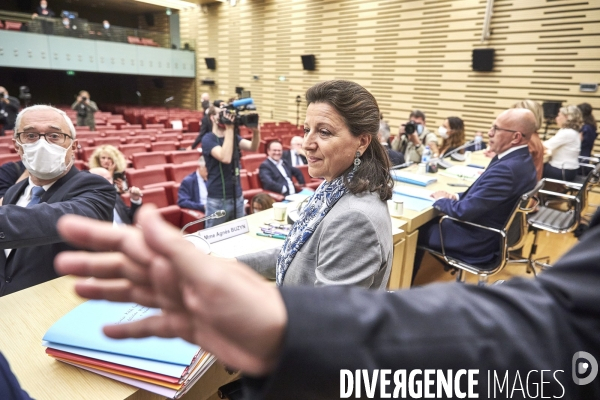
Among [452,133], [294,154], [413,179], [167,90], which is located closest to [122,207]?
[413,179]

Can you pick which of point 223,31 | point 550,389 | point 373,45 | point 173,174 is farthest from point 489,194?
point 223,31

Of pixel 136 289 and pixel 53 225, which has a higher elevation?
pixel 136 289

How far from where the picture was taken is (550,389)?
1.27ft

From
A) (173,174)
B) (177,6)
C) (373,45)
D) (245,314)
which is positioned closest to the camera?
(245,314)

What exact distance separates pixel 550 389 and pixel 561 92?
31.3ft

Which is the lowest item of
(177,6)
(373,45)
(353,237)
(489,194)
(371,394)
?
(489,194)

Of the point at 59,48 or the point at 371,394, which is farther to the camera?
the point at 59,48

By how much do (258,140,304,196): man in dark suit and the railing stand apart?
42.9 feet

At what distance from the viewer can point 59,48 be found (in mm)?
13320

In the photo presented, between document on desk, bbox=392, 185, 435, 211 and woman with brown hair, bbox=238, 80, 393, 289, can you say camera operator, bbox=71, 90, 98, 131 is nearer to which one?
document on desk, bbox=392, 185, 435, 211

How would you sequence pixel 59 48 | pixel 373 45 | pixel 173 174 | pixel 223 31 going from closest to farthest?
pixel 173 174 < pixel 373 45 < pixel 59 48 < pixel 223 31

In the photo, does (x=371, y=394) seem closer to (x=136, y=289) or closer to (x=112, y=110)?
(x=136, y=289)

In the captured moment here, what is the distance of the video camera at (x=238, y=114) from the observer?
3.14m

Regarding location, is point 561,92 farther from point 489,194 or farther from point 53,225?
point 53,225
